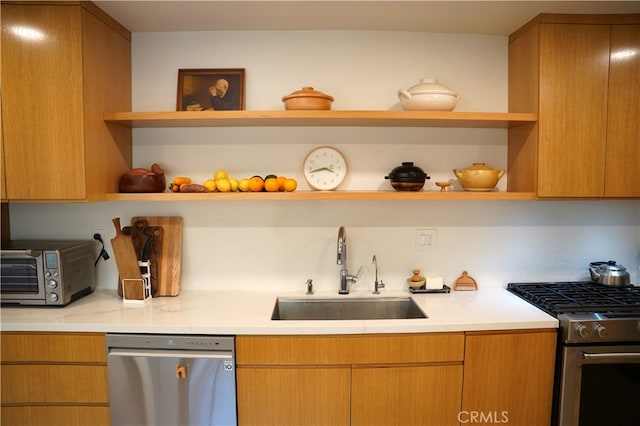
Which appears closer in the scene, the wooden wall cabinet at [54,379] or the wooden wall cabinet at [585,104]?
the wooden wall cabinet at [54,379]

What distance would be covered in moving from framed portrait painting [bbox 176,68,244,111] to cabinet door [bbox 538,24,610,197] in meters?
1.62

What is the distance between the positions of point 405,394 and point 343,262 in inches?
28.6

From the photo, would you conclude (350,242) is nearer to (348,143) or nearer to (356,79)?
(348,143)

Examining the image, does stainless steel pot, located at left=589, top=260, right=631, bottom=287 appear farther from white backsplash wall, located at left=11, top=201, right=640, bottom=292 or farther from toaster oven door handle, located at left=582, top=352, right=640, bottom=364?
toaster oven door handle, located at left=582, top=352, right=640, bottom=364

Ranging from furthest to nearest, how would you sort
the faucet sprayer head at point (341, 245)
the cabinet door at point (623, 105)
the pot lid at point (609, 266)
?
the pot lid at point (609, 266) → the faucet sprayer head at point (341, 245) → the cabinet door at point (623, 105)

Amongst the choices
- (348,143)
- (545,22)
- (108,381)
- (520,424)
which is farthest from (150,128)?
(520,424)

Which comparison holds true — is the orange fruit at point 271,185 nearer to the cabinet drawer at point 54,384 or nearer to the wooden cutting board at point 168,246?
the wooden cutting board at point 168,246

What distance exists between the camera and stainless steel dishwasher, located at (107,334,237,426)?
167cm

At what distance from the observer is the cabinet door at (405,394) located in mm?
1704

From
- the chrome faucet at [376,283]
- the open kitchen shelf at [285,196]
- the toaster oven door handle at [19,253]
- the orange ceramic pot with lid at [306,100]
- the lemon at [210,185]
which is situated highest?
the orange ceramic pot with lid at [306,100]

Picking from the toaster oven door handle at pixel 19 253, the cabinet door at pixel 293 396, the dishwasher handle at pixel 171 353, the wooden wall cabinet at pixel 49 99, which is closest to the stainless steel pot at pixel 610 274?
the cabinet door at pixel 293 396

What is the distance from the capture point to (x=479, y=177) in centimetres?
200

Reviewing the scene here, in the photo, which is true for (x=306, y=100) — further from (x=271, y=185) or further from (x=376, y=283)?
(x=376, y=283)

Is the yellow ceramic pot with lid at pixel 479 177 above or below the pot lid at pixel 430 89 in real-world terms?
below
